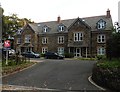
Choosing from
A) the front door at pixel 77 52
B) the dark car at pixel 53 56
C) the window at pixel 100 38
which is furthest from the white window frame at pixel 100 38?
the dark car at pixel 53 56

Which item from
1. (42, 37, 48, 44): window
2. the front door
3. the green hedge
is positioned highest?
(42, 37, 48, 44): window

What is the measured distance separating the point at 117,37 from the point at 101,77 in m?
6.37

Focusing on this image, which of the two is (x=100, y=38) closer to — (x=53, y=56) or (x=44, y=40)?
(x=53, y=56)

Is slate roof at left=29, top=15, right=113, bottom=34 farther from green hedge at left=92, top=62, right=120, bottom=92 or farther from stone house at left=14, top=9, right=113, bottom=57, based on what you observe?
green hedge at left=92, top=62, right=120, bottom=92

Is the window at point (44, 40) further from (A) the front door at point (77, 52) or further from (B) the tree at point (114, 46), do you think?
(B) the tree at point (114, 46)

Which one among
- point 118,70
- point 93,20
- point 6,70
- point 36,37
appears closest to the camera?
point 118,70

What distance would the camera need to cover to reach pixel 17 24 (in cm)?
7219

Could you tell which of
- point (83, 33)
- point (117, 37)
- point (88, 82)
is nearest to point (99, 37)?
point (83, 33)

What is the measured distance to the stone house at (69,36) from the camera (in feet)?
178

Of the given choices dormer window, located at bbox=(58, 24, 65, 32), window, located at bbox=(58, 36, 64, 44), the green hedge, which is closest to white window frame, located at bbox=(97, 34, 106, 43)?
window, located at bbox=(58, 36, 64, 44)

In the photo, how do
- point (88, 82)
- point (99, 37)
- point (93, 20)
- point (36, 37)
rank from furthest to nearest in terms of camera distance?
point (36, 37) < point (93, 20) < point (99, 37) < point (88, 82)

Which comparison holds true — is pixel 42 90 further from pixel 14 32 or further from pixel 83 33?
pixel 14 32

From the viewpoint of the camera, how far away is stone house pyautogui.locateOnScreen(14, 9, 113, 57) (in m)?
54.3

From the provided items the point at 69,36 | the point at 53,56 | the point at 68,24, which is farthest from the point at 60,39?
the point at 53,56
